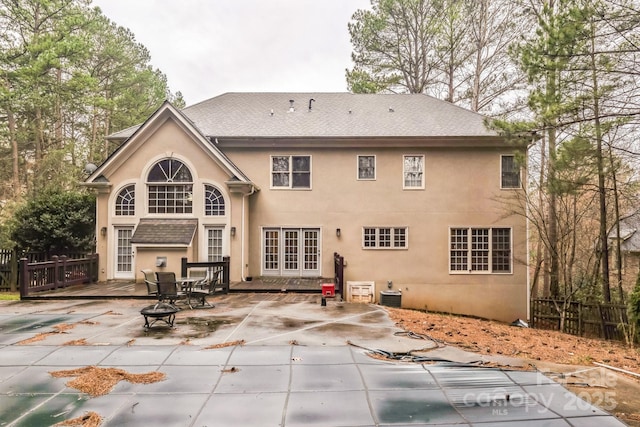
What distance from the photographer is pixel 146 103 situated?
92.2 feet

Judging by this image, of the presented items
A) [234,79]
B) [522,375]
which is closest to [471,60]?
[522,375]

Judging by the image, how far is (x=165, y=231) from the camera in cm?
1370

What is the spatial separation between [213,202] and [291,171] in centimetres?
346

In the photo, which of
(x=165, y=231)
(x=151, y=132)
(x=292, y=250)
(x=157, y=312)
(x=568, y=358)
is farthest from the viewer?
(x=292, y=250)

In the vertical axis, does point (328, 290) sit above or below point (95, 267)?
below

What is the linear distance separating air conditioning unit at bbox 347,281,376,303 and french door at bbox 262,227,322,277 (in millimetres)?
1588

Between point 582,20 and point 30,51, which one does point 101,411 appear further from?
point 30,51

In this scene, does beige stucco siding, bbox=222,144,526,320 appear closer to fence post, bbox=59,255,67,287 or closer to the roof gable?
the roof gable

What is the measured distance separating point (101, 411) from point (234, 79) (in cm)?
6832

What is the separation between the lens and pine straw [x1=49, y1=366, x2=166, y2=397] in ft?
15.8

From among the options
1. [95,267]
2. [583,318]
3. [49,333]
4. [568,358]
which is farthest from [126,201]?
[583,318]

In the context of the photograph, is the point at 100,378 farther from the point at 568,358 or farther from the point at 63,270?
the point at 63,270

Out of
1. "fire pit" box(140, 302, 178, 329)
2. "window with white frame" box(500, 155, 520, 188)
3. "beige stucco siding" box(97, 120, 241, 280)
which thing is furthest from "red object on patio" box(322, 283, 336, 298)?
"window with white frame" box(500, 155, 520, 188)

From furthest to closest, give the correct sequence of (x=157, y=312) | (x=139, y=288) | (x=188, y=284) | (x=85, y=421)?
(x=139, y=288)
(x=188, y=284)
(x=157, y=312)
(x=85, y=421)
